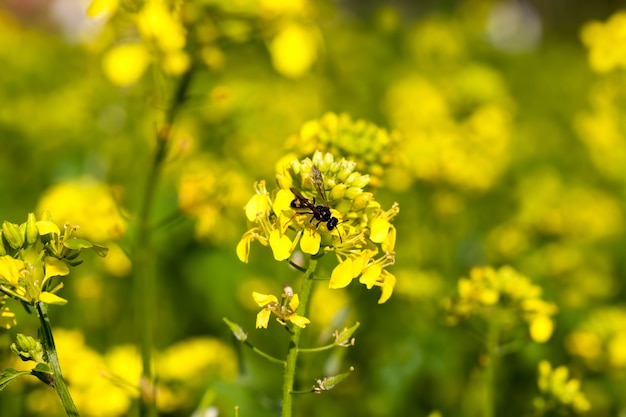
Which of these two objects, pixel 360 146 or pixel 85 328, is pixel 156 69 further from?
pixel 85 328

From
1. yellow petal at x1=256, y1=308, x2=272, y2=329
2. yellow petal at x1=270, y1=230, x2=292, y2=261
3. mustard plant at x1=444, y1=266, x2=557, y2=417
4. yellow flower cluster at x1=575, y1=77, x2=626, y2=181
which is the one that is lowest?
yellow flower cluster at x1=575, y1=77, x2=626, y2=181

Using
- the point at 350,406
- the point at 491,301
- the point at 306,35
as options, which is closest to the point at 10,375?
the point at 491,301

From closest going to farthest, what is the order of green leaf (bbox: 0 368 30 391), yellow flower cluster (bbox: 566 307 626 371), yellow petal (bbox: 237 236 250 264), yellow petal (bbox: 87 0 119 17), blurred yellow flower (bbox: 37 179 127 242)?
green leaf (bbox: 0 368 30 391) → yellow petal (bbox: 237 236 250 264) → yellow petal (bbox: 87 0 119 17) → yellow flower cluster (bbox: 566 307 626 371) → blurred yellow flower (bbox: 37 179 127 242)

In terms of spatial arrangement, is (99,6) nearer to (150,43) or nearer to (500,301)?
(150,43)

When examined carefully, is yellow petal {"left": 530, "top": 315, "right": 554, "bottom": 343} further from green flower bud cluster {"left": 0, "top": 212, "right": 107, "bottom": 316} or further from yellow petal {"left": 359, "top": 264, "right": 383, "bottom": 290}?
green flower bud cluster {"left": 0, "top": 212, "right": 107, "bottom": 316}

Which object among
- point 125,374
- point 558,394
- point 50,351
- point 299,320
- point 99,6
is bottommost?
point 125,374

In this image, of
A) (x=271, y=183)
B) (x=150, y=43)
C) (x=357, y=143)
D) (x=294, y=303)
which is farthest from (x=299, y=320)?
(x=271, y=183)

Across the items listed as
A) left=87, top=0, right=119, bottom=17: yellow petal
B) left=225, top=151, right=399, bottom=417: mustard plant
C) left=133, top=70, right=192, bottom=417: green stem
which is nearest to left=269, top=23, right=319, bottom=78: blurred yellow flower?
left=133, top=70, right=192, bottom=417: green stem

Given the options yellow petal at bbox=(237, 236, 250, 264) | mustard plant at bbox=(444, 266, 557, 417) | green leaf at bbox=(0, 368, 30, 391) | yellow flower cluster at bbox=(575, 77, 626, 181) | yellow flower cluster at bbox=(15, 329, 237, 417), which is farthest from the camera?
yellow flower cluster at bbox=(575, 77, 626, 181)

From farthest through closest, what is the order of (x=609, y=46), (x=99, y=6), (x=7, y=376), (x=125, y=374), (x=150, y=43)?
(x=609, y=46) < (x=125, y=374) < (x=150, y=43) < (x=99, y=6) < (x=7, y=376)
